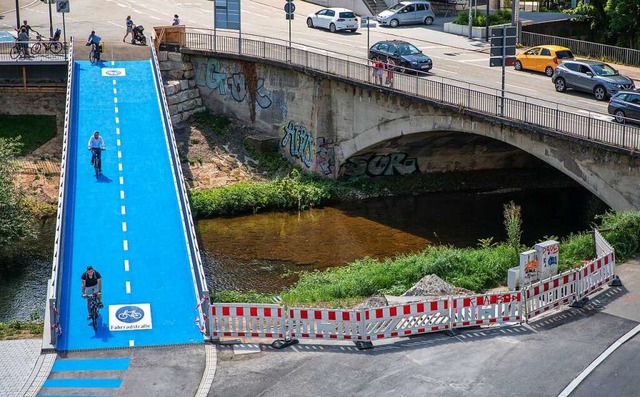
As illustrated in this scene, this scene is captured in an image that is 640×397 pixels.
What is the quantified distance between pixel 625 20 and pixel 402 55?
1470 centimetres

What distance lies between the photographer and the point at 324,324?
1214 inches

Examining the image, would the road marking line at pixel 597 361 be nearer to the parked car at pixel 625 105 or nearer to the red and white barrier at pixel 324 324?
the red and white barrier at pixel 324 324

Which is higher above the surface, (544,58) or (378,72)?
(544,58)

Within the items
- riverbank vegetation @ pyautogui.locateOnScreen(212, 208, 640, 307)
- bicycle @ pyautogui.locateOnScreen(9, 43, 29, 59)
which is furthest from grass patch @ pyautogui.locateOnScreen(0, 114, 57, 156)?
riverbank vegetation @ pyautogui.locateOnScreen(212, 208, 640, 307)

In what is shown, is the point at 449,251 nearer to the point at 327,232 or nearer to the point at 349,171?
the point at 327,232

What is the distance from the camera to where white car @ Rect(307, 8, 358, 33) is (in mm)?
68750

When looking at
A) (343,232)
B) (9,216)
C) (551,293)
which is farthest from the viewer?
(343,232)

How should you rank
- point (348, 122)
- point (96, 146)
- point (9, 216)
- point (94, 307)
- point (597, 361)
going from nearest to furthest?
point (597, 361), point (94, 307), point (96, 146), point (9, 216), point (348, 122)

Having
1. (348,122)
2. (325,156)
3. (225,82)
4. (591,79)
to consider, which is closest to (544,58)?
(591,79)

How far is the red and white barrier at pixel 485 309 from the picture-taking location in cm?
3139

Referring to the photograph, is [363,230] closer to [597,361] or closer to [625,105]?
[625,105]

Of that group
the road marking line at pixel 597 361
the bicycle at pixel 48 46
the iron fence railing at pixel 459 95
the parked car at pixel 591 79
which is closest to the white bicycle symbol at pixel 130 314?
the road marking line at pixel 597 361

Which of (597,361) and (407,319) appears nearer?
(597,361)

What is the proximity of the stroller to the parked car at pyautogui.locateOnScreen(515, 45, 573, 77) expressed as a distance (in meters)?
19.4
